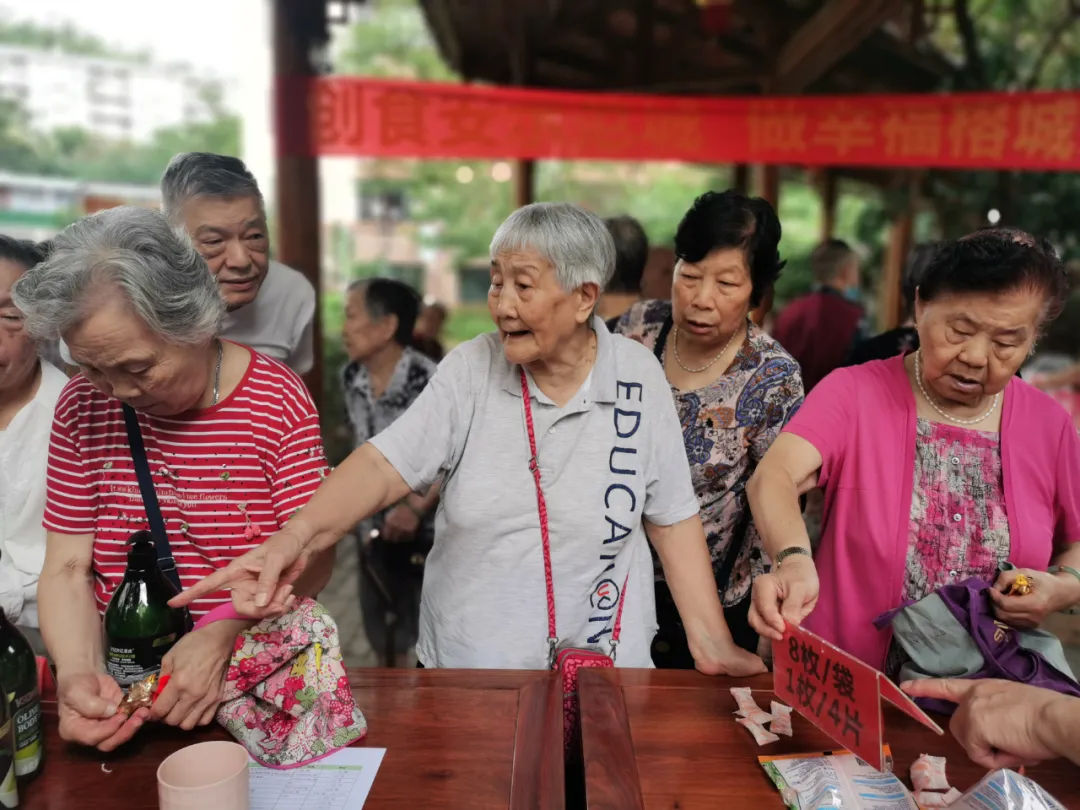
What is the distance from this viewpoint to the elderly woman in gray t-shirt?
1471 mm

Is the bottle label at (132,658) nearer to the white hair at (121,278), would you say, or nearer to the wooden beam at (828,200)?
the white hair at (121,278)

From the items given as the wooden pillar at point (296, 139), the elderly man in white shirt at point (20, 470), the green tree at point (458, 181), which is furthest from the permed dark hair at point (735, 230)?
the green tree at point (458, 181)

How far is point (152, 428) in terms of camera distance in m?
1.38

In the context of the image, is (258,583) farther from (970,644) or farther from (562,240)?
(970,644)

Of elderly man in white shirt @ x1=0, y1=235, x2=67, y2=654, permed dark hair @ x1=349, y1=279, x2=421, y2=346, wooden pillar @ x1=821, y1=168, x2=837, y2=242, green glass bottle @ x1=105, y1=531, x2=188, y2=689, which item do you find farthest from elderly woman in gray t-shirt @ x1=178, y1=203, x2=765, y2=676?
wooden pillar @ x1=821, y1=168, x2=837, y2=242

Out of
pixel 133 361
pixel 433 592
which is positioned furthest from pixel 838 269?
pixel 133 361

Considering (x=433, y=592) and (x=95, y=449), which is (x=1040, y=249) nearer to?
(x=433, y=592)

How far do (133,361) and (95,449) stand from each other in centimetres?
25

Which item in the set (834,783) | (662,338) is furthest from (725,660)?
(662,338)

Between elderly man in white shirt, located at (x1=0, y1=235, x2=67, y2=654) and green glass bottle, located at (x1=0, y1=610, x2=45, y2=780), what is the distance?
22.4 inches

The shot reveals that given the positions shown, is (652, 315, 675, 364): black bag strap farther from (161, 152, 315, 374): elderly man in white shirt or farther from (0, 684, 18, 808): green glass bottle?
(0, 684, 18, 808): green glass bottle

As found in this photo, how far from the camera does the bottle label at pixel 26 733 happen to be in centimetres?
107

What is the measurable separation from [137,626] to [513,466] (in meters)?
0.67

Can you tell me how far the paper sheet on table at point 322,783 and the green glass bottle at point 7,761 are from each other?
0.29 meters
